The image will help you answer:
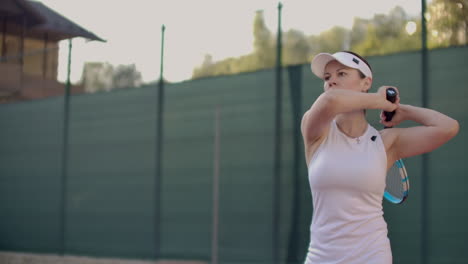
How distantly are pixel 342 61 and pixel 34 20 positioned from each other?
10.7m

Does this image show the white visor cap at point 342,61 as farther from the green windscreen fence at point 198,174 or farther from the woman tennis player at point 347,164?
the green windscreen fence at point 198,174

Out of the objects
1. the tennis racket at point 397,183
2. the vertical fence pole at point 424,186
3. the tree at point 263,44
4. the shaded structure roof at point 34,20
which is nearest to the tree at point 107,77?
the shaded structure roof at point 34,20

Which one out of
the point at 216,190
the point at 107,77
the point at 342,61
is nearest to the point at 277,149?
the point at 216,190

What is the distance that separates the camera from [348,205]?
2277 millimetres

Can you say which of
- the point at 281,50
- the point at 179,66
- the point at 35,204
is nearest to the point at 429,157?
the point at 281,50

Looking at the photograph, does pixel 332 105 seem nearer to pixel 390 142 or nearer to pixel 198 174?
pixel 390 142

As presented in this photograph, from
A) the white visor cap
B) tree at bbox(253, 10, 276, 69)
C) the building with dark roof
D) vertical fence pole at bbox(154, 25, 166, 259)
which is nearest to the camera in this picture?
the white visor cap

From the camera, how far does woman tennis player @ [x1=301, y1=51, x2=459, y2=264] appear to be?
2268mm

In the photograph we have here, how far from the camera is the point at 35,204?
10.8 m

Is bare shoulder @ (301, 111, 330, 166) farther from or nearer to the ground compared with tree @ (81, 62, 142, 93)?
nearer to the ground

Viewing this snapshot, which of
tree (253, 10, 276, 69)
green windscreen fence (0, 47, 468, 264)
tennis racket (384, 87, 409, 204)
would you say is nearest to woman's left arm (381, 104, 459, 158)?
tennis racket (384, 87, 409, 204)

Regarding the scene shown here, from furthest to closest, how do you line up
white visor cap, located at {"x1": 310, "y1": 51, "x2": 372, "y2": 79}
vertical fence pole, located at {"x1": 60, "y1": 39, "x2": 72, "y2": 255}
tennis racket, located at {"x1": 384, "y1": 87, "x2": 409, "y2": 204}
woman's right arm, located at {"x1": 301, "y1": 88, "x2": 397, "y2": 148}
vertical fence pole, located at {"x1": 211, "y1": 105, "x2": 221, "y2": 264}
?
vertical fence pole, located at {"x1": 60, "y1": 39, "x2": 72, "y2": 255}
vertical fence pole, located at {"x1": 211, "y1": 105, "x2": 221, "y2": 264}
tennis racket, located at {"x1": 384, "y1": 87, "x2": 409, "y2": 204}
white visor cap, located at {"x1": 310, "y1": 51, "x2": 372, "y2": 79}
woman's right arm, located at {"x1": 301, "y1": 88, "x2": 397, "y2": 148}

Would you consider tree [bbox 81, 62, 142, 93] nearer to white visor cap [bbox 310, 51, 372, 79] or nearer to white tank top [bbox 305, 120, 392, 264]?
white visor cap [bbox 310, 51, 372, 79]

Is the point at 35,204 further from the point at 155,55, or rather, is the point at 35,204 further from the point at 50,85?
the point at 155,55
